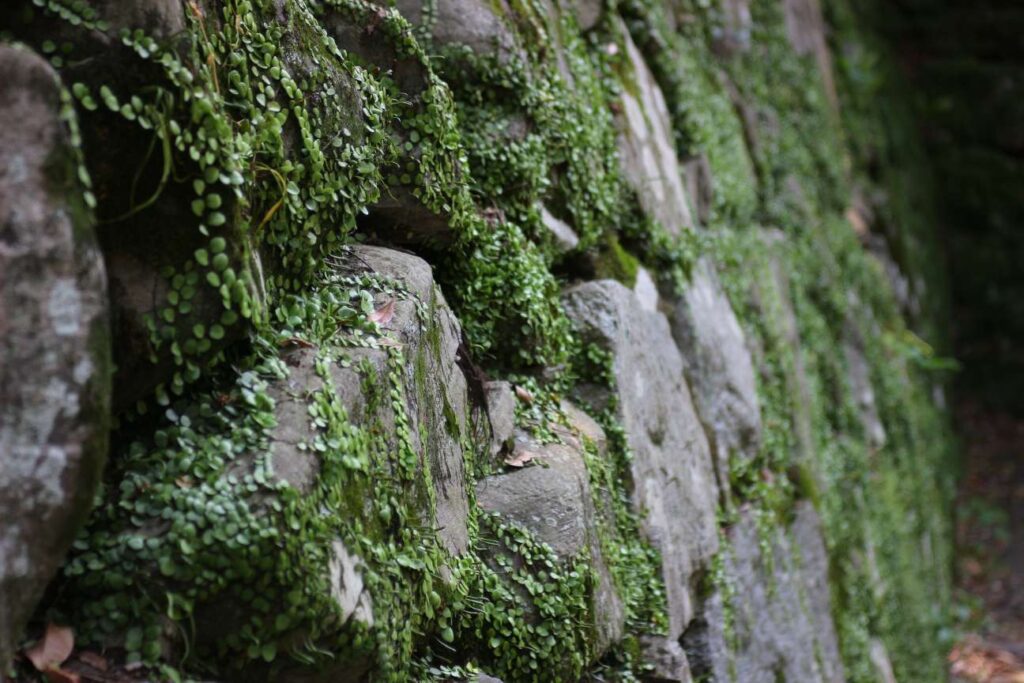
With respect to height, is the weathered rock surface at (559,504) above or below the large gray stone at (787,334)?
below

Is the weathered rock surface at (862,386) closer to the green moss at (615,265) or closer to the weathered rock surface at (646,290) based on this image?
the weathered rock surface at (646,290)

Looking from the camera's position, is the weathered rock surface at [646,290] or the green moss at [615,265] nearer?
the green moss at [615,265]

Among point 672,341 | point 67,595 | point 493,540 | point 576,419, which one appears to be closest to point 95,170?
point 67,595

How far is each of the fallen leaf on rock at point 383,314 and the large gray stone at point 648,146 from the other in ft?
5.84

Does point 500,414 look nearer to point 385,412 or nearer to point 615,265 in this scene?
point 385,412

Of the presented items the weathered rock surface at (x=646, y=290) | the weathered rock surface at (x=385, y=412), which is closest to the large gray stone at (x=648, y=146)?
the weathered rock surface at (x=646, y=290)

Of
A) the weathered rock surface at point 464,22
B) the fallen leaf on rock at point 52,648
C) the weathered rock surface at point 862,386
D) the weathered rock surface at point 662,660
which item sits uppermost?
the weathered rock surface at point 464,22

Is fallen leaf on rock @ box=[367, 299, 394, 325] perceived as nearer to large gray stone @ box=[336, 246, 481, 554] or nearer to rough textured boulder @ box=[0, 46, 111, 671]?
large gray stone @ box=[336, 246, 481, 554]

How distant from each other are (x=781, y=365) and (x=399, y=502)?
124 inches

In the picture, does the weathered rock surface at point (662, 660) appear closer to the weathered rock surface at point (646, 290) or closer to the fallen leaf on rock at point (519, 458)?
the fallen leaf on rock at point (519, 458)

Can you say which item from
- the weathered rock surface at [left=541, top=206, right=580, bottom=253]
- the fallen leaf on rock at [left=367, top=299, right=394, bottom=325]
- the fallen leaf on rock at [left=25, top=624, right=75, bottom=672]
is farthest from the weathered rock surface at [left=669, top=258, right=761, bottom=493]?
the fallen leaf on rock at [left=25, top=624, right=75, bottom=672]

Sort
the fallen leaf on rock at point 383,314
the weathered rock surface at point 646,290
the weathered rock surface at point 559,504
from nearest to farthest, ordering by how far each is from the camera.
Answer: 1. the fallen leaf on rock at point 383,314
2. the weathered rock surface at point 559,504
3. the weathered rock surface at point 646,290

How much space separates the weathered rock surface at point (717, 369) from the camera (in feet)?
12.8

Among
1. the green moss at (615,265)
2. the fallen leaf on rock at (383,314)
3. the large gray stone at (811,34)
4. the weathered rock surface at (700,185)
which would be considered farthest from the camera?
the large gray stone at (811,34)
